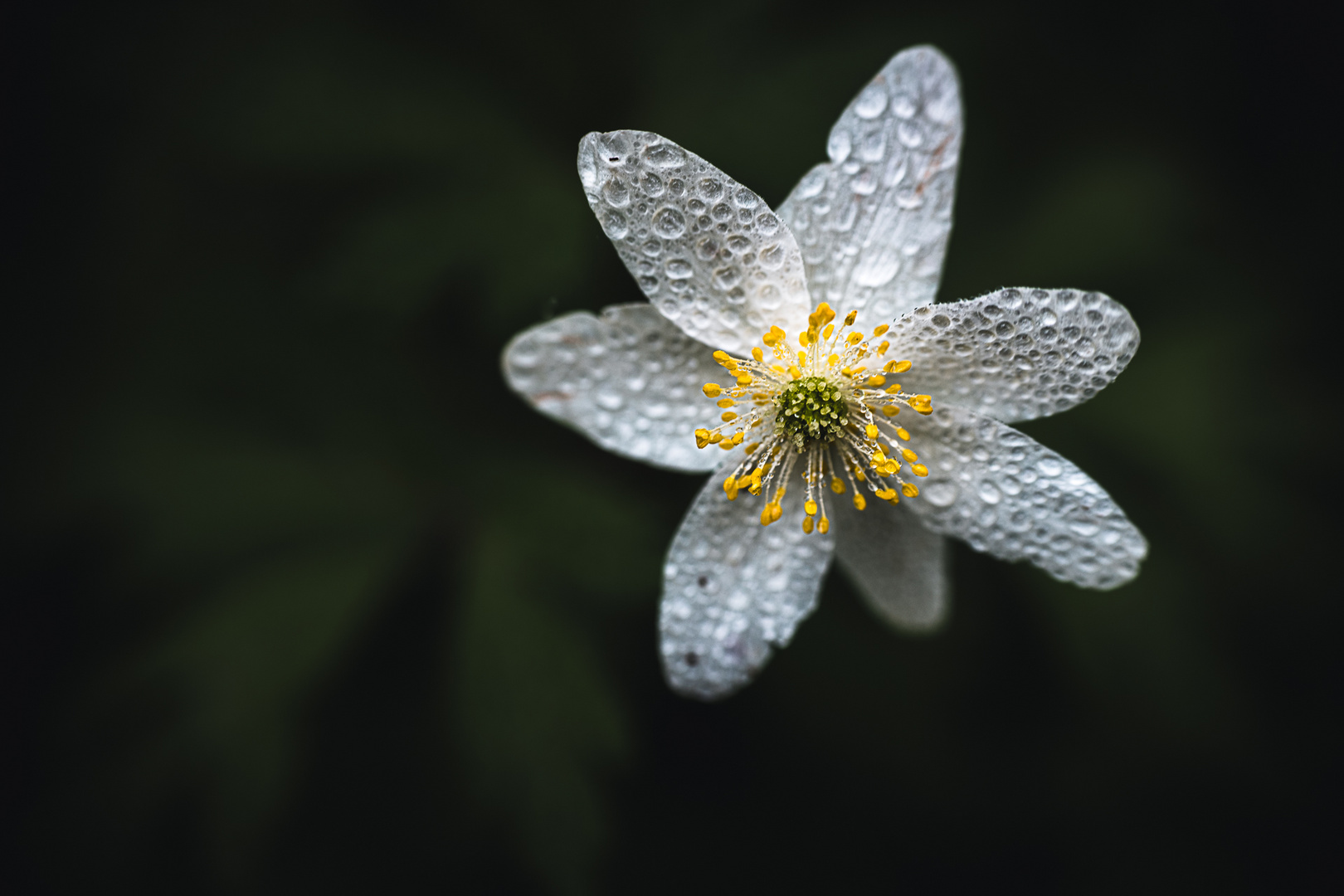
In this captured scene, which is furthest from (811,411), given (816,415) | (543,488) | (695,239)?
(543,488)

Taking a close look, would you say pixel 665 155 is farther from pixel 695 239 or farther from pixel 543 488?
pixel 543 488

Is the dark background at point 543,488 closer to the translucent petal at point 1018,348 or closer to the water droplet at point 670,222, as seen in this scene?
the water droplet at point 670,222

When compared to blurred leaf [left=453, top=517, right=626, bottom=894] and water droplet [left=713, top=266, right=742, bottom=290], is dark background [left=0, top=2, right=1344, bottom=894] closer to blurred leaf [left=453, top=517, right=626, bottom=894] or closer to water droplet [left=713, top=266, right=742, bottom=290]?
blurred leaf [left=453, top=517, right=626, bottom=894]

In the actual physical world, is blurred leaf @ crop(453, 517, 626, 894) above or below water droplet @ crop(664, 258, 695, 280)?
below

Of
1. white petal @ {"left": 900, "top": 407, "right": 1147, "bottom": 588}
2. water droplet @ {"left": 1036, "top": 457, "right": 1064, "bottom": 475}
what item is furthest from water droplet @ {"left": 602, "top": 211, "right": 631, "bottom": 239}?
water droplet @ {"left": 1036, "top": 457, "right": 1064, "bottom": 475}

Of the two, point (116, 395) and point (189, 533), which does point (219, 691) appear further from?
point (116, 395)

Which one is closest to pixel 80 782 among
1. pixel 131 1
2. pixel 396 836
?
Answer: pixel 396 836
